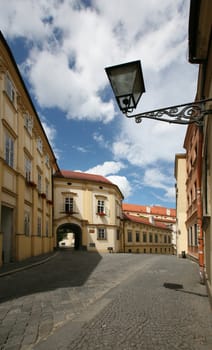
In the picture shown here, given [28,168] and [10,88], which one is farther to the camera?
[28,168]

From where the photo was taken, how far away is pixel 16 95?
666 inches

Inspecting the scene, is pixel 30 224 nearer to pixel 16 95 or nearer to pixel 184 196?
pixel 16 95

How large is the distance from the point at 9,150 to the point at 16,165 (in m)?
1.35

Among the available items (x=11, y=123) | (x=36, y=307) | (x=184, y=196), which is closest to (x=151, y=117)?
(x=36, y=307)

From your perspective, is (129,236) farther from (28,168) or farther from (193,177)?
(28,168)

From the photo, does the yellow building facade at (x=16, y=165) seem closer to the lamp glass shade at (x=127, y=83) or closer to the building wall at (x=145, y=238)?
the lamp glass shade at (x=127, y=83)

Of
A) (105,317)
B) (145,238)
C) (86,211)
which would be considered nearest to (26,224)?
(105,317)

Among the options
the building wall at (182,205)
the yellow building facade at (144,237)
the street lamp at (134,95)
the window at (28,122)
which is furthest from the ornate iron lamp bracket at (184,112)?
the yellow building facade at (144,237)

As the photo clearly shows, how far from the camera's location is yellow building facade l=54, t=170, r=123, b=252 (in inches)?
1357

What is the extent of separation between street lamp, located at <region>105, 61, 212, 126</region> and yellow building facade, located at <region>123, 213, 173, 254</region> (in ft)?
138

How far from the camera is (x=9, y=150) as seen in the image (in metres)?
15.4

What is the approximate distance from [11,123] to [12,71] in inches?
105

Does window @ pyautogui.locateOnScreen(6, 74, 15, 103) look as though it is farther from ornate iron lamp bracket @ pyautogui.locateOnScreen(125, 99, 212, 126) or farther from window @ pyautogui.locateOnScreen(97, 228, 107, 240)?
window @ pyautogui.locateOnScreen(97, 228, 107, 240)

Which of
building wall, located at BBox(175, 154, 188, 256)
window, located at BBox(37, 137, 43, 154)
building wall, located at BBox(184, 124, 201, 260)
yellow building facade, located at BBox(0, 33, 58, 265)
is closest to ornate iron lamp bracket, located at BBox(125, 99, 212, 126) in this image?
yellow building facade, located at BBox(0, 33, 58, 265)
